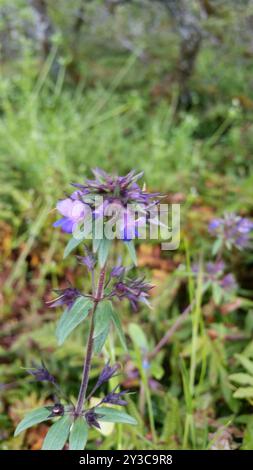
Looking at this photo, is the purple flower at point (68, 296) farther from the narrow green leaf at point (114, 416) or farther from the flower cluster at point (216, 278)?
the flower cluster at point (216, 278)

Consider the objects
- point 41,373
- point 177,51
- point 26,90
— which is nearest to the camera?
point 41,373

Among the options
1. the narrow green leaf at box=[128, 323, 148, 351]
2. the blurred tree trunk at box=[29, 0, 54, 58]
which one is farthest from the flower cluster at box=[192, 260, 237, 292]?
the blurred tree trunk at box=[29, 0, 54, 58]

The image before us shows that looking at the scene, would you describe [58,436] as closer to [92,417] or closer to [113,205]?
[92,417]

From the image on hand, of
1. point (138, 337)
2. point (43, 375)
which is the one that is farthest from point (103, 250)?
point (138, 337)

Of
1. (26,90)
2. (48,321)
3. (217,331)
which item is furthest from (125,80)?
(217,331)
